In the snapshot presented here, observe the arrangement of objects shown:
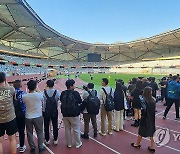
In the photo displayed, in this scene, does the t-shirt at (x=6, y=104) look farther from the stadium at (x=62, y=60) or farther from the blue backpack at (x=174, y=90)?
the blue backpack at (x=174, y=90)

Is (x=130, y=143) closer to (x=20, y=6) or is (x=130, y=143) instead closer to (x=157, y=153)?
(x=157, y=153)

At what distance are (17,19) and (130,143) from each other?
2859 cm

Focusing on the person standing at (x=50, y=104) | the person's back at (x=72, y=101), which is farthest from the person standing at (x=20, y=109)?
the person's back at (x=72, y=101)

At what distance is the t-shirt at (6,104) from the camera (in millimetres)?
4141

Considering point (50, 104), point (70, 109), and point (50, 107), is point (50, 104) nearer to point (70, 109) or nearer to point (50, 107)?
point (50, 107)

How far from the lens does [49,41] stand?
183 ft

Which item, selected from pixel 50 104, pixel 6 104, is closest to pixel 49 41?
pixel 50 104

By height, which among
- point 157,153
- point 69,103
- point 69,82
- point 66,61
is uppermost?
point 66,61

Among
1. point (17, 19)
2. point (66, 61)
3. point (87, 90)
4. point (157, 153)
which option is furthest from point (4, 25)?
point (66, 61)

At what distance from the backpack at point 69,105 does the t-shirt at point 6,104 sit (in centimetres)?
142

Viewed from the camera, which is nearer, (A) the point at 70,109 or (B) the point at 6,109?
(B) the point at 6,109

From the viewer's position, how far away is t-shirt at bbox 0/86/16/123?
4.14 metres

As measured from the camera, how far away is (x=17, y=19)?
94.8 ft

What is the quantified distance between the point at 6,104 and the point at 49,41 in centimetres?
5386
